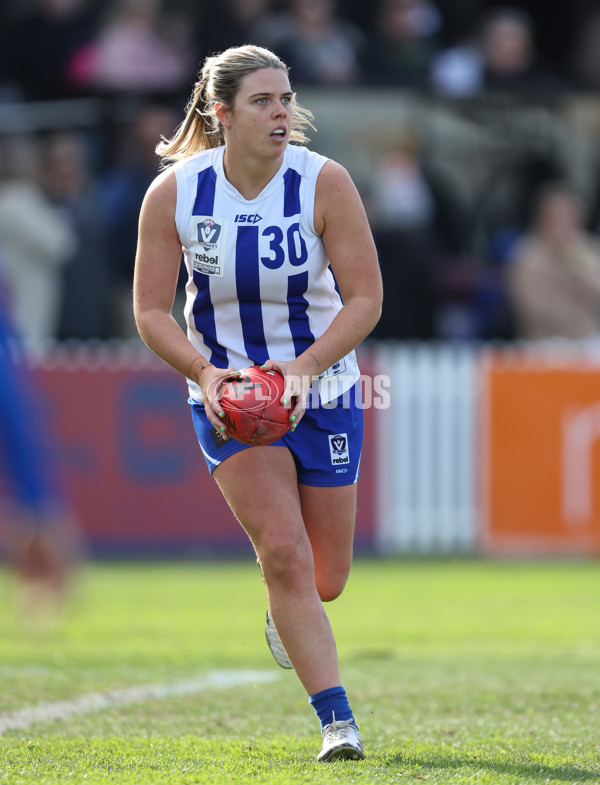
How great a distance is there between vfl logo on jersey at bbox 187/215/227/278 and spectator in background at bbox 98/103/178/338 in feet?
25.5

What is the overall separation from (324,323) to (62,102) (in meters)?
9.52

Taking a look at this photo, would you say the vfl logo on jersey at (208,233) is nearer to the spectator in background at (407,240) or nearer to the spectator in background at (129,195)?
the spectator in background at (129,195)

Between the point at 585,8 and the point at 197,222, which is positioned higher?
the point at 585,8

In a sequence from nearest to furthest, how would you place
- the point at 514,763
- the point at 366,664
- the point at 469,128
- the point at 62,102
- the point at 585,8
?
the point at 514,763 < the point at 366,664 < the point at 62,102 < the point at 469,128 < the point at 585,8

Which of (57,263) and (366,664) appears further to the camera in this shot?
(57,263)

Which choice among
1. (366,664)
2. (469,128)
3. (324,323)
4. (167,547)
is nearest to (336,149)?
(469,128)

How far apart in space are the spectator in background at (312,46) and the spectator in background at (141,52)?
36.0 inches

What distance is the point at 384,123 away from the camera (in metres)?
14.9

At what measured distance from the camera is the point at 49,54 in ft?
47.2

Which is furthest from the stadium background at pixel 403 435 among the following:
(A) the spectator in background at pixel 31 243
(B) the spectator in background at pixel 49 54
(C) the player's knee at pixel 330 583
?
(C) the player's knee at pixel 330 583

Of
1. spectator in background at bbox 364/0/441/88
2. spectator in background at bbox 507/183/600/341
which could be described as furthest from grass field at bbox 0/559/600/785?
spectator in background at bbox 364/0/441/88

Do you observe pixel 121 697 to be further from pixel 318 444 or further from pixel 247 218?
pixel 247 218

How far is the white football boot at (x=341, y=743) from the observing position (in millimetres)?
4918

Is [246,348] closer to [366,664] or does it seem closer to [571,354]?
[366,664]
